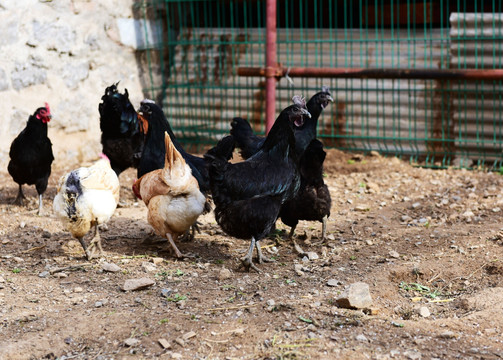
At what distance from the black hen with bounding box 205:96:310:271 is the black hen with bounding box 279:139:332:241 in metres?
0.35

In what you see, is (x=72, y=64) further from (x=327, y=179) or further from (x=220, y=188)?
(x=220, y=188)

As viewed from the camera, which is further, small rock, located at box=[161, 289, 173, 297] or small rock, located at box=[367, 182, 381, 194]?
small rock, located at box=[367, 182, 381, 194]

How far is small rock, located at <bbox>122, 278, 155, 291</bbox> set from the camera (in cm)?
427

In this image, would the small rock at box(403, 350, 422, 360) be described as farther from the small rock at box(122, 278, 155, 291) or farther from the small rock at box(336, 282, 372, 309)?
the small rock at box(122, 278, 155, 291)

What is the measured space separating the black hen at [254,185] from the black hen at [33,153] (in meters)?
2.51

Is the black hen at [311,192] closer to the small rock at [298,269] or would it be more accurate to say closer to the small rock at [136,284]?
the small rock at [298,269]

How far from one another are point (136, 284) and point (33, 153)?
2756 millimetres

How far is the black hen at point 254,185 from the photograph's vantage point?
4.71 m

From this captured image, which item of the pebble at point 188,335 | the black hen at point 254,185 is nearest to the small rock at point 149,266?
the black hen at point 254,185

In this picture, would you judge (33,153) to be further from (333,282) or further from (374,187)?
(374,187)

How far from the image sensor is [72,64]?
26.9 feet

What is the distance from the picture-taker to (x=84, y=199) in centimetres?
479

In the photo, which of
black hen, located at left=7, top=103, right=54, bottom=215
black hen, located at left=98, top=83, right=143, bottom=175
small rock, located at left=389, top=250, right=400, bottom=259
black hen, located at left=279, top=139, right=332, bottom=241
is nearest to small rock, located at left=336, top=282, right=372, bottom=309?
small rock, located at left=389, top=250, right=400, bottom=259

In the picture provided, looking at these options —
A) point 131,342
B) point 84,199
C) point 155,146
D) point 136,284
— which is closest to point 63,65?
point 155,146
